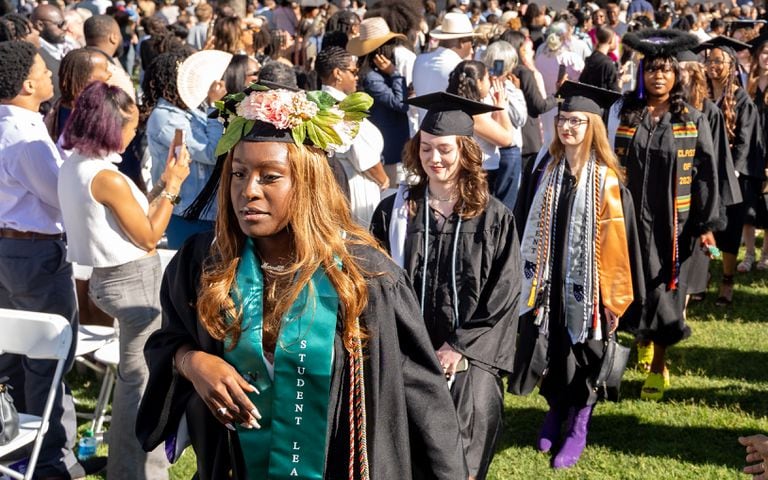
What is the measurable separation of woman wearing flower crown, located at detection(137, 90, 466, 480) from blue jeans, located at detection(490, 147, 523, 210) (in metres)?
4.81

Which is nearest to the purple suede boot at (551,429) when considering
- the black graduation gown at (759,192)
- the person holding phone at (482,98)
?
the person holding phone at (482,98)

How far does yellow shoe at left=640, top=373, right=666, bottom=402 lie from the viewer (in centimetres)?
595

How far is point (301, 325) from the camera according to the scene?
8.17 feet

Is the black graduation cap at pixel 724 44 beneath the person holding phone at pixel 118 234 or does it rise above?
above

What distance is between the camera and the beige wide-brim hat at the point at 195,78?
5551mm

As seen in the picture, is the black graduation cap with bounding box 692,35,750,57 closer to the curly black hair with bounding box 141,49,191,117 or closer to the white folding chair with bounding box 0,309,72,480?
the curly black hair with bounding box 141,49,191,117

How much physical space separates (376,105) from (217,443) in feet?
18.4

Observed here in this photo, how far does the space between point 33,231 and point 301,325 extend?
2621 mm

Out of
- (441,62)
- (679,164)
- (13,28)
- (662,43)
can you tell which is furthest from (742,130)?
Answer: (13,28)

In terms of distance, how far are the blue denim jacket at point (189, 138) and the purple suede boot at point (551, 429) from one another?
239cm

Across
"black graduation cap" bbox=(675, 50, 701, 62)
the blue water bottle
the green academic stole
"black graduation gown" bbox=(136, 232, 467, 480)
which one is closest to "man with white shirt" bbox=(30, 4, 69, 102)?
the blue water bottle

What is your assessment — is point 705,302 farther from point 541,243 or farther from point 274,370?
point 274,370

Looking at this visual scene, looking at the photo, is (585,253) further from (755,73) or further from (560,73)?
(560,73)

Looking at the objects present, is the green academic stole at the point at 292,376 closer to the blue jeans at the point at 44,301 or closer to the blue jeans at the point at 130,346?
Result: the blue jeans at the point at 130,346
